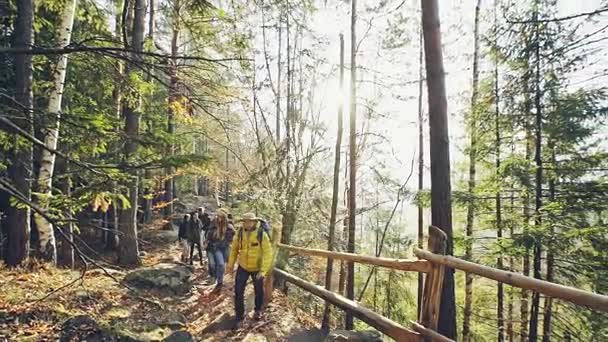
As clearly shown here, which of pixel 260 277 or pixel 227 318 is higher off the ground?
pixel 260 277

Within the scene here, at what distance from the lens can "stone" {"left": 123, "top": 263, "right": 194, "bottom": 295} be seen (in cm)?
776

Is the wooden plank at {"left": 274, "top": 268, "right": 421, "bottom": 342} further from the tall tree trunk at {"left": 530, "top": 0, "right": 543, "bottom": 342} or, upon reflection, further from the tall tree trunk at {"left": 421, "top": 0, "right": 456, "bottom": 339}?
the tall tree trunk at {"left": 530, "top": 0, "right": 543, "bottom": 342}

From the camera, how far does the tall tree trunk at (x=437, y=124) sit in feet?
16.8

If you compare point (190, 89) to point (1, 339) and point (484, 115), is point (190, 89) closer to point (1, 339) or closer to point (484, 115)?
point (1, 339)

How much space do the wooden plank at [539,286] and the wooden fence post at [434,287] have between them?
141 millimetres

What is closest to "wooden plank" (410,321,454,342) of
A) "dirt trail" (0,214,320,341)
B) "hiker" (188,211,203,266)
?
"dirt trail" (0,214,320,341)

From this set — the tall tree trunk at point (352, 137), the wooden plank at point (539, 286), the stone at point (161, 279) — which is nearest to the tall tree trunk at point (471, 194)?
the tall tree trunk at point (352, 137)

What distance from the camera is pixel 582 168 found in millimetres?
6797

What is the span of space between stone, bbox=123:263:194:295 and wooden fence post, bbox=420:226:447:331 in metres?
6.26

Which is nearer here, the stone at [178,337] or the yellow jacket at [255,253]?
the stone at [178,337]

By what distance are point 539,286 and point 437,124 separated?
3.36 m

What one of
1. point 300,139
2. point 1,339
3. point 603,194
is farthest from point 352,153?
point 1,339

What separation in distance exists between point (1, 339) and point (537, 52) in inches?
380

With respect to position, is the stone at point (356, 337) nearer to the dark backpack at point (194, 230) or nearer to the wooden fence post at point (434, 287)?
the wooden fence post at point (434, 287)
